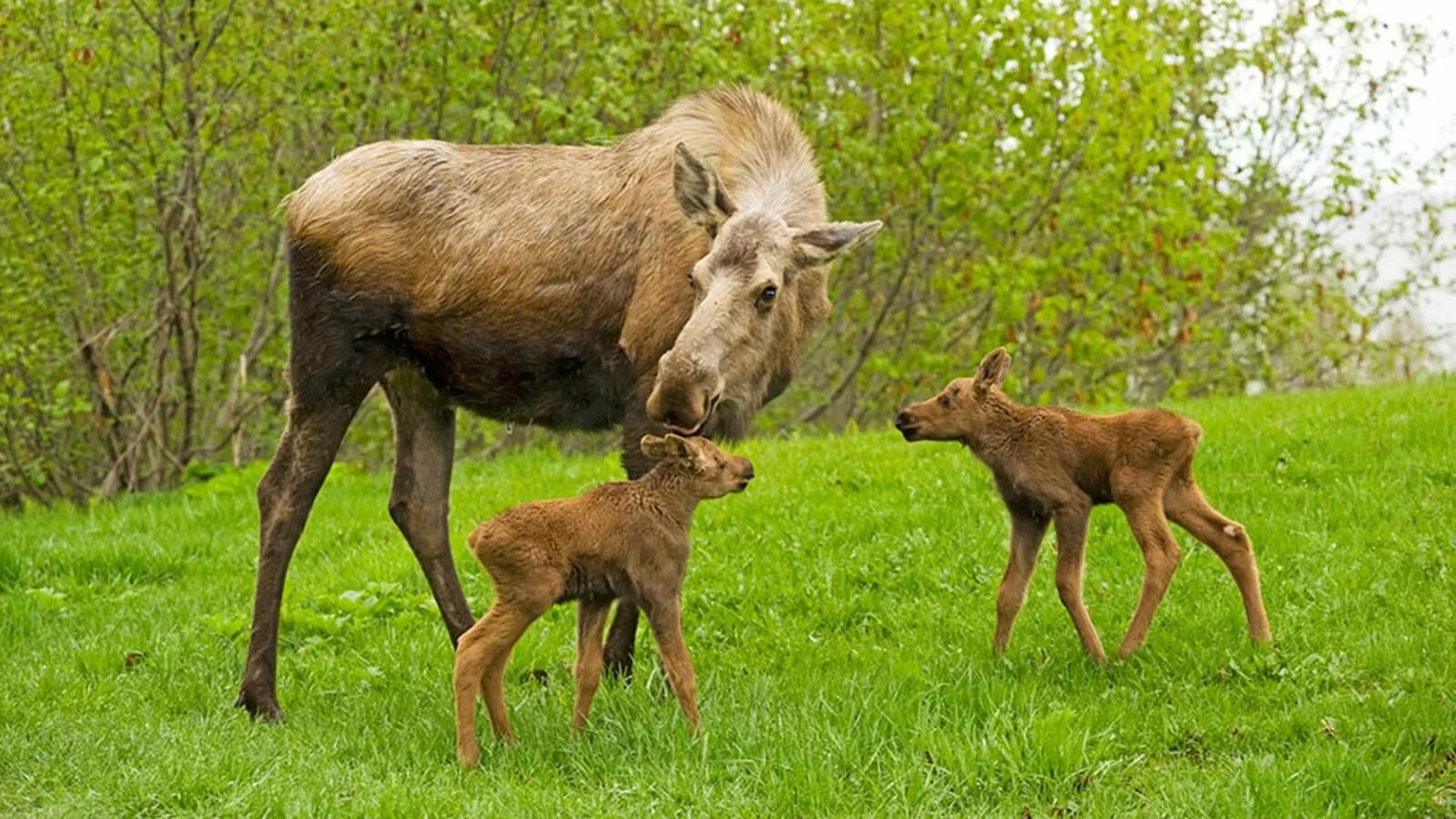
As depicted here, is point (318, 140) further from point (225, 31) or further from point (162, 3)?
point (162, 3)

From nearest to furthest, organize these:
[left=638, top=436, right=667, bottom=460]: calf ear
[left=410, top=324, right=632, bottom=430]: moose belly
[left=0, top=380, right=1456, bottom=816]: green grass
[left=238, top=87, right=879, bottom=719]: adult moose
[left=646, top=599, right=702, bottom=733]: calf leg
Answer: [left=0, top=380, right=1456, bottom=816]: green grass
[left=646, top=599, right=702, bottom=733]: calf leg
[left=638, top=436, right=667, bottom=460]: calf ear
[left=238, top=87, right=879, bottom=719]: adult moose
[left=410, top=324, right=632, bottom=430]: moose belly

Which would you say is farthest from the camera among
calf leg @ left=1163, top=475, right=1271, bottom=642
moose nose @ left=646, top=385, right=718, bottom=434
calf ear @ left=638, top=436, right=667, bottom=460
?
calf leg @ left=1163, top=475, right=1271, bottom=642

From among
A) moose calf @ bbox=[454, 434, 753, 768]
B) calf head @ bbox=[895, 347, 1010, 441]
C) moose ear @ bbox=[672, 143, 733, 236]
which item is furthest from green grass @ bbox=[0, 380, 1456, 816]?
moose ear @ bbox=[672, 143, 733, 236]

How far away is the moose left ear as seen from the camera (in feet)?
22.4

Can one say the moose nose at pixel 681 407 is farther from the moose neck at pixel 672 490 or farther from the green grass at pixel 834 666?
the green grass at pixel 834 666

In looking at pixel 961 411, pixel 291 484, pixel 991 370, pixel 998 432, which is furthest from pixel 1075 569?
pixel 291 484

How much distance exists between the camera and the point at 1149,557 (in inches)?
247

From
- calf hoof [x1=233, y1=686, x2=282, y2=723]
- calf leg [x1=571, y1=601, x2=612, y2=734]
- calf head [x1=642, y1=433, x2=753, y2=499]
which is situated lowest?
calf hoof [x1=233, y1=686, x2=282, y2=723]

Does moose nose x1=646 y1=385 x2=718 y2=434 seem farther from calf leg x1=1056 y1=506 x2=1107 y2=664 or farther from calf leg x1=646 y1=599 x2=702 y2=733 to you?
calf leg x1=1056 y1=506 x2=1107 y2=664

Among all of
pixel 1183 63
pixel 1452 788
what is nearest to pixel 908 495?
pixel 1452 788

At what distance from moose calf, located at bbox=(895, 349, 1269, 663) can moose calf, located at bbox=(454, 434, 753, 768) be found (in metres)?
A: 0.98

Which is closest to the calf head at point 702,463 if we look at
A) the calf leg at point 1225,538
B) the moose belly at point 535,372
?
the moose belly at point 535,372

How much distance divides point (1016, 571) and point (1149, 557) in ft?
1.74

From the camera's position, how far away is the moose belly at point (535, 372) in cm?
702
